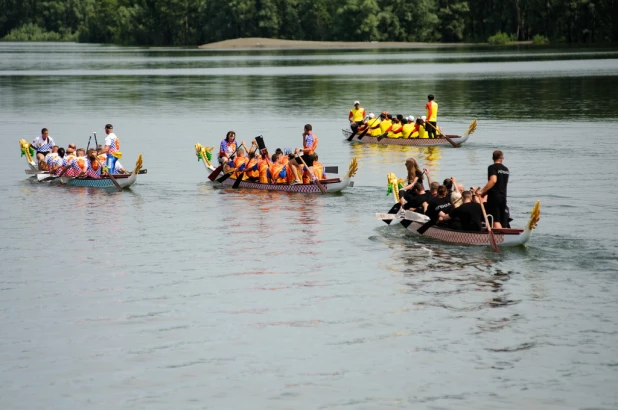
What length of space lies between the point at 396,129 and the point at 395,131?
0.60 feet

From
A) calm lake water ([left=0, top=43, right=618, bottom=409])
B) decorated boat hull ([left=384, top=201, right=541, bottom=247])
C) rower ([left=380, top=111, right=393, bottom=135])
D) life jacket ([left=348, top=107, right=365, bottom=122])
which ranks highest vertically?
life jacket ([left=348, top=107, right=365, bottom=122])

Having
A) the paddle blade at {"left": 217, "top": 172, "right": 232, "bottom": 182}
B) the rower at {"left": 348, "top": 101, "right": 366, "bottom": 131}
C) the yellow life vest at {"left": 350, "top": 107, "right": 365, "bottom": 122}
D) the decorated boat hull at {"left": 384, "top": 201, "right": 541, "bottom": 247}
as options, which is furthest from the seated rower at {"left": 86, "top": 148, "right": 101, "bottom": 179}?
the yellow life vest at {"left": 350, "top": 107, "right": 365, "bottom": 122}

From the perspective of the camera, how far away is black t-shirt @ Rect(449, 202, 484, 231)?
93.1 feet

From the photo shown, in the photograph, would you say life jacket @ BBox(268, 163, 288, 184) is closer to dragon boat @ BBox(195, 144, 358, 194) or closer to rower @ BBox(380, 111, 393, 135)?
dragon boat @ BBox(195, 144, 358, 194)

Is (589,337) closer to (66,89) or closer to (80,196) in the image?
(80,196)

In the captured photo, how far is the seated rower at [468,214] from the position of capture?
28406 mm

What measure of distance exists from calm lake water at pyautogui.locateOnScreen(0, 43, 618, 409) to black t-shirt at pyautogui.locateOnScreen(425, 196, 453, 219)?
2.82 feet

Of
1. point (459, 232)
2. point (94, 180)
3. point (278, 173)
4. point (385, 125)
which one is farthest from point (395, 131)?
point (459, 232)

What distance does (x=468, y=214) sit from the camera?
93.8 ft

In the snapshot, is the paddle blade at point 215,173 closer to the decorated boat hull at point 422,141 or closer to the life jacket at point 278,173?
the life jacket at point 278,173

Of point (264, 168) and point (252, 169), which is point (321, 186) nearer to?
point (264, 168)

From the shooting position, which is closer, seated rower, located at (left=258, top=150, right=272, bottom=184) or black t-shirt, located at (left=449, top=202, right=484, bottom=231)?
black t-shirt, located at (left=449, top=202, right=484, bottom=231)

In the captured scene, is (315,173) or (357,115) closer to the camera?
(315,173)

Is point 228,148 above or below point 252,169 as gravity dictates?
above
